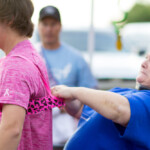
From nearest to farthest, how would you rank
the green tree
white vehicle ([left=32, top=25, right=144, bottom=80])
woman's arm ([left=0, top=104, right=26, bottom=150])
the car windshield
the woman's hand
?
woman's arm ([left=0, top=104, right=26, bottom=150]) < the woman's hand < white vehicle ([left=32, top=25, right=144, bottom=80]) < the car windshield < the green tree

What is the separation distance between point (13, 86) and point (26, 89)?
0.06 m

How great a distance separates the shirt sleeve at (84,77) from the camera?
9.58ft

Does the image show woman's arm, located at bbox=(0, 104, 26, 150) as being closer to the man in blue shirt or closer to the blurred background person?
the man in blue shirt

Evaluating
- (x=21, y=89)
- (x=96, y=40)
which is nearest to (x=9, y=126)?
(x=21, y=89)

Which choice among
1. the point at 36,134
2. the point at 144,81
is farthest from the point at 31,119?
the point at 144,81

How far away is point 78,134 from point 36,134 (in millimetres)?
266

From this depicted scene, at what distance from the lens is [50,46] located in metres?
3.13

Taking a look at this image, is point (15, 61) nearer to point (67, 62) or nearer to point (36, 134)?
point (36, 134)

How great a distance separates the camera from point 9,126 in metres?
1.10

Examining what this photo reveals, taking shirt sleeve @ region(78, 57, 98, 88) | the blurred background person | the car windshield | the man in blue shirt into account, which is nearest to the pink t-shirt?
the man in blue shirt

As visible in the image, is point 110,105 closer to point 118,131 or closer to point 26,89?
point 118,131

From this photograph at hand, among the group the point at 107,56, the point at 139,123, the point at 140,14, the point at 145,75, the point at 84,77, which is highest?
the point at 140,14

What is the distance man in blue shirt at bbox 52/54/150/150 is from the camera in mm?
1206

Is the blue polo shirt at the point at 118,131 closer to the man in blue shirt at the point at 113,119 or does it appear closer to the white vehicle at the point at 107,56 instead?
the man in blue shirt at the point at 113,119
